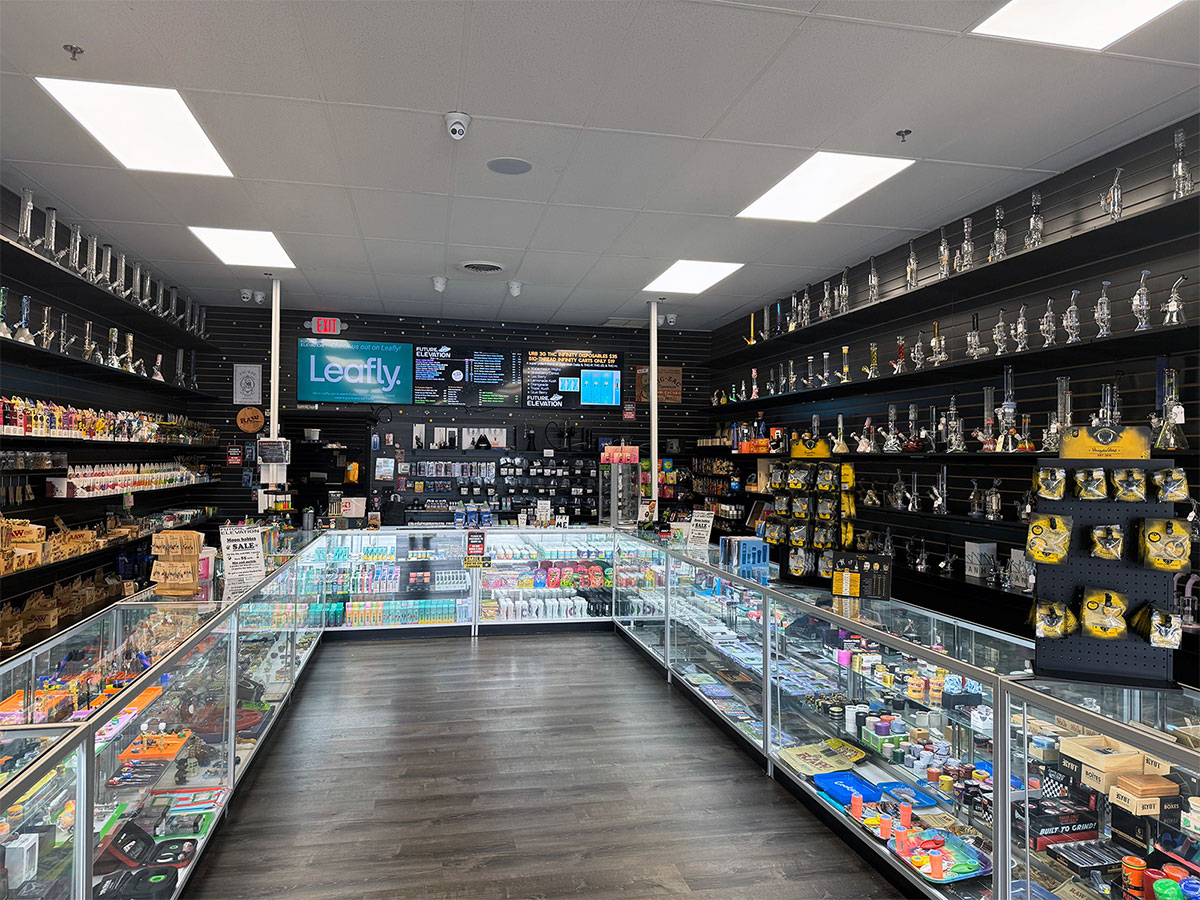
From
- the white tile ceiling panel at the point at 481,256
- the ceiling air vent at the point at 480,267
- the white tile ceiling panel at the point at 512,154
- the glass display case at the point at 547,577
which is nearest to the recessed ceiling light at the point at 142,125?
the white tile ceiling panel at the point at 512,154

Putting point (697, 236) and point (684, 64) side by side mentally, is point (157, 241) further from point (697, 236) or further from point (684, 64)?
point (684, 64)

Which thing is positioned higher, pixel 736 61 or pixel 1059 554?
pixel 736 61

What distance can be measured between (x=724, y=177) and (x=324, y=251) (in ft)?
11.3

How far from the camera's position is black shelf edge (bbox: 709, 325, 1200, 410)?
354 cm

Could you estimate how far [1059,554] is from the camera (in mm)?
2396

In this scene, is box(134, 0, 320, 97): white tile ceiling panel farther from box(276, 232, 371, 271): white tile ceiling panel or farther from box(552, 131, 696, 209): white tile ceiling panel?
box(276, 232, 371, 271): white tile ceiling panel

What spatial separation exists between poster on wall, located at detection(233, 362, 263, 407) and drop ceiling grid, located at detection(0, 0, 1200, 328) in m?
2.69

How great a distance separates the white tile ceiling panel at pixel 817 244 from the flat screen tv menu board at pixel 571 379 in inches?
128

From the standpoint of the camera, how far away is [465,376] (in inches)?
344

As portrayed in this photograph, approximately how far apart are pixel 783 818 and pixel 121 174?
511 cm

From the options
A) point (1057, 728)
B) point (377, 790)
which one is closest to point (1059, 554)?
point (1057, 728)

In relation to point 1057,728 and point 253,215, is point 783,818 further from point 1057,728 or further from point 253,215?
point 253,215

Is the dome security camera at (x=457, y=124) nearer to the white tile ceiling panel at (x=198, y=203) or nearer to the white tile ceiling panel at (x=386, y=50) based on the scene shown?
the white tile ceiling panel at (x=386, y=50)

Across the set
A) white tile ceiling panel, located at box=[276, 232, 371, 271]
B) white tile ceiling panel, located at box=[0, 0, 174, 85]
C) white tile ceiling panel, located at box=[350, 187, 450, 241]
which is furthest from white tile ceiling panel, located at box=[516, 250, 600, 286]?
white tile ceiling panel, located at box=[0, 0, 174, 85]
